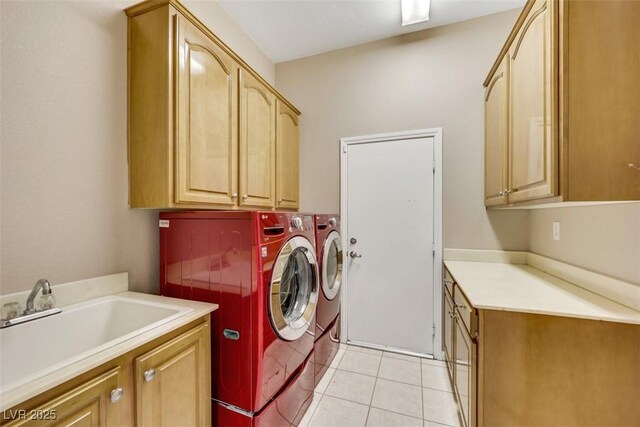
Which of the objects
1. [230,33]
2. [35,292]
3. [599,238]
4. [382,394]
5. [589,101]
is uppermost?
[230,33]

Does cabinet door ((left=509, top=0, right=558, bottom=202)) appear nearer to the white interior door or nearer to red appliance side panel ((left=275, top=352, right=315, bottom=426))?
the white interior door

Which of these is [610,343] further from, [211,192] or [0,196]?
[0,196]

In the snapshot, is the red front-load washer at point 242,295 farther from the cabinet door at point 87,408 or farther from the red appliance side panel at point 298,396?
the cabinet door at point 87,408

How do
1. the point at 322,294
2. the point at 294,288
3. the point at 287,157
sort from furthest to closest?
the point at 287,157 → the point at 322,294 → the point at 294,288

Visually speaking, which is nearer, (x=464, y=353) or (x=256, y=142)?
(x=464, y=353)

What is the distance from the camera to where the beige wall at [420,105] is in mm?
2229

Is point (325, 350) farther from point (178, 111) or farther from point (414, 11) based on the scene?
point (414, 11)

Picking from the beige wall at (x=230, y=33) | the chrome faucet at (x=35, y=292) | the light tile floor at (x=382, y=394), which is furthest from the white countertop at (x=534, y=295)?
the beige wall at (x=230, y=33)

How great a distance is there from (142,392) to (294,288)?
958mm

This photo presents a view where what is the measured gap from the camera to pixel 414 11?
2.07m

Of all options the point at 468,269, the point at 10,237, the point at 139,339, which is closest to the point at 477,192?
the point at 468,269

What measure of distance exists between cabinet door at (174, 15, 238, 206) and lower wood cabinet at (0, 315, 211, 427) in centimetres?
71

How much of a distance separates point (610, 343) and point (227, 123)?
2217 millimetres

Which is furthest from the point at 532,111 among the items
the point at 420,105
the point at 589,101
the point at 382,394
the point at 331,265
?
the point at 382,394
